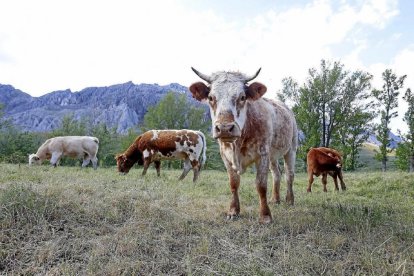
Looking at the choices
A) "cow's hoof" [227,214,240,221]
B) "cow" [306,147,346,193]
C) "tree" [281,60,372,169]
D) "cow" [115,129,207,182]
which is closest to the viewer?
"cow's hoof" [227,214,240,221]

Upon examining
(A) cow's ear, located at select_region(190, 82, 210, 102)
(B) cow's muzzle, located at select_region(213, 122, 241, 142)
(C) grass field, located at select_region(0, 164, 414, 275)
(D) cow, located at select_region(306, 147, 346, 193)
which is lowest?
(C) grass field, located at select_region(0, 164, 414, 275)

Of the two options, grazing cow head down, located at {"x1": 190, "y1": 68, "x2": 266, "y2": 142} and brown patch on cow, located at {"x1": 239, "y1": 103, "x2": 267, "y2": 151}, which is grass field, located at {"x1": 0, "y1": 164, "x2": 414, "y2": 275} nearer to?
brown patch on cow, located at {"x1": 239, "y1": 103, "x2": 267, "y2": 151}

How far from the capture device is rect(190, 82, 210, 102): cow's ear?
530 centimetres

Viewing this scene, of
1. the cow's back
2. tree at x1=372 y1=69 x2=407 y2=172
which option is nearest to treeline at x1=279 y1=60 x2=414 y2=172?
tree at x1=372 y1=69 x2=407 y2=172

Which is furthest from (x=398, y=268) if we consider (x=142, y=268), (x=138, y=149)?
(x=138, y=149)

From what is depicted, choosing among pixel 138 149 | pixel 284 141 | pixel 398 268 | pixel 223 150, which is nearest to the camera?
pixel 398 268

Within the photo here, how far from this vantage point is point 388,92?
112 ft

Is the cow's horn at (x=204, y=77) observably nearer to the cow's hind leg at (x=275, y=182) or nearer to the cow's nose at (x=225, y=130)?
the cow's nose at (x=225, y=130)

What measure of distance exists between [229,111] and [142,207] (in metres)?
2.08

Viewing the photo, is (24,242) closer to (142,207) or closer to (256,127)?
(142,207)

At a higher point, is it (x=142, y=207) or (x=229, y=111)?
(x=229, y=111)

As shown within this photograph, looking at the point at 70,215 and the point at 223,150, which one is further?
the point at 223,150

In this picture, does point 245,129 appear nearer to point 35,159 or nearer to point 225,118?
point 225,118

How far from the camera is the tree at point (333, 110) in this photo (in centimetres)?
3328
